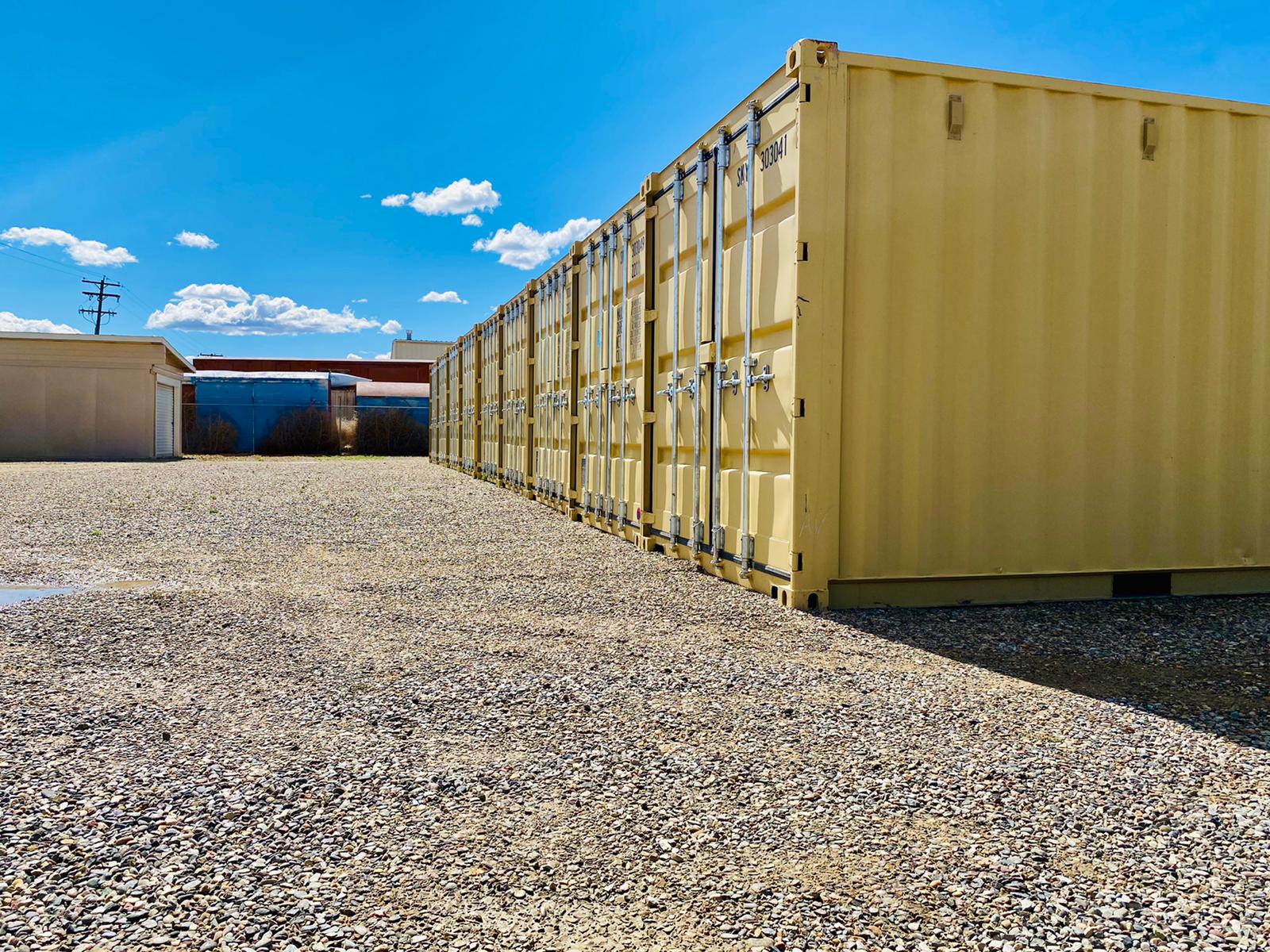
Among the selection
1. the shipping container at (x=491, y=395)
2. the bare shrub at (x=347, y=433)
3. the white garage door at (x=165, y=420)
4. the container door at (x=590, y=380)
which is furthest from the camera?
the bare shrub at (x=347, y=433)

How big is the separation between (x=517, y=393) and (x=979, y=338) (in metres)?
10.3

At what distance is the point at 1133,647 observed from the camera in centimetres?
518

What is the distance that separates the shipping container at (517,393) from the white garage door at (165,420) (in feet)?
56.0

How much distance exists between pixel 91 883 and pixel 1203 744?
11.8 ft

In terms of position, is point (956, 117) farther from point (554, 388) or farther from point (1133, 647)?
point (554, 388)

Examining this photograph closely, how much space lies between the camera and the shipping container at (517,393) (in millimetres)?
14438

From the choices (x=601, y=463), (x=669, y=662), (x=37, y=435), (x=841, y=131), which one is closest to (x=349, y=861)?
(x=669, y=662)

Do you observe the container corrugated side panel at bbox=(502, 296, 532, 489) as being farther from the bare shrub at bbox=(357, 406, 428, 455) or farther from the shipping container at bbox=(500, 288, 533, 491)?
the bare shrub at bbox=(357, 406, 428, 455)

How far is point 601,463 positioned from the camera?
10094mm

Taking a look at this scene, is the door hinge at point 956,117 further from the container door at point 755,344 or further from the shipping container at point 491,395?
the shipping container at point 491,395

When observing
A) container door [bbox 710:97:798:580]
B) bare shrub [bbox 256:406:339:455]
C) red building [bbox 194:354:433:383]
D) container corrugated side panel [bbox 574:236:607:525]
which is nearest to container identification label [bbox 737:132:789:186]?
container door [bbox 710:97:798:580]

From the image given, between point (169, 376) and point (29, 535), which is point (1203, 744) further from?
point (169, 376)

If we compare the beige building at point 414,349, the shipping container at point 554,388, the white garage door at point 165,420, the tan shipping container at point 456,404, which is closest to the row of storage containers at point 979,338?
the shipping container at point 554,388

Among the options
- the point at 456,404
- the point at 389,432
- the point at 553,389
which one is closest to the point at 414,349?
the point at 389,432
